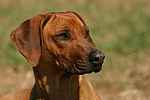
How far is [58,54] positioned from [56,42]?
0.14 m

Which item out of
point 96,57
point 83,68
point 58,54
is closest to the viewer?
point 96,57

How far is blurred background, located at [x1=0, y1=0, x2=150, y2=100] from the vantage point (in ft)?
18.7

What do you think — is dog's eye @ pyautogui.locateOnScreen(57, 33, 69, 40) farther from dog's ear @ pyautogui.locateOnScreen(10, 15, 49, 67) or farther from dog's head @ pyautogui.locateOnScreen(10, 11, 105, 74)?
dog's ear @ pyautogui.locateOnScreen(10, 15, 49, 67)

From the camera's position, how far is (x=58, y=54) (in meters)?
3.04

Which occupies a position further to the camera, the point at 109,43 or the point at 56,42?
the point at 109,43

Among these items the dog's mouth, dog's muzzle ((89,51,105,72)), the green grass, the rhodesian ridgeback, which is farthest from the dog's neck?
the green grass

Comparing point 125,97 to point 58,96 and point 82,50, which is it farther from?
point 82,50

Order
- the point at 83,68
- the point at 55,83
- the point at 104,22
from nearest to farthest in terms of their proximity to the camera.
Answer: the point at 83,68
the point at 55,83
the point at 104,22

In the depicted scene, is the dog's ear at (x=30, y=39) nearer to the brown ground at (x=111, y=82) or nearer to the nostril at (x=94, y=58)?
the nostril at (x=94, y=58)

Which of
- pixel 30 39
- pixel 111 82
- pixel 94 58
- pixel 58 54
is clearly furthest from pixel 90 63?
pixel 111 82

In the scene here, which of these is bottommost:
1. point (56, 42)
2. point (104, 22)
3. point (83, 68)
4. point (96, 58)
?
point (83, 68)

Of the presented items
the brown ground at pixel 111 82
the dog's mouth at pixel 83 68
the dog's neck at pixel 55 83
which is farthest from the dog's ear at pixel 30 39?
the brown ground at pixel 111 82

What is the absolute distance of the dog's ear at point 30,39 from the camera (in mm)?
3086

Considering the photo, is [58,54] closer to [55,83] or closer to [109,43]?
[55,83]
